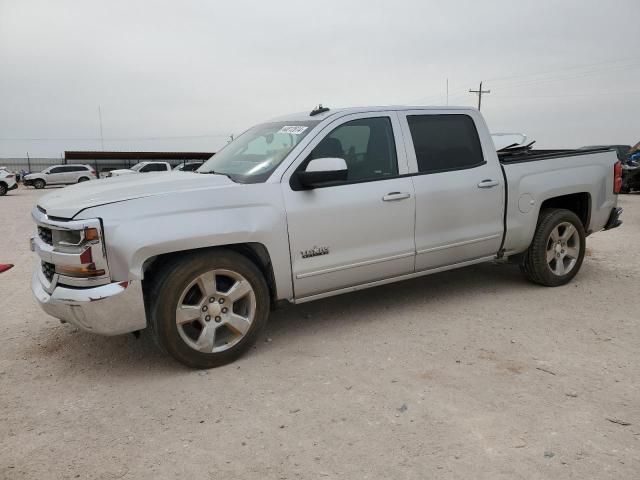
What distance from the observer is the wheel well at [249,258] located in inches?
144

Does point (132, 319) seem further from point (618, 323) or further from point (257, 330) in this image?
point (618, 323)

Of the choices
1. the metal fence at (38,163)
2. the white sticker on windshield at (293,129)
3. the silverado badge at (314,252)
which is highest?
the metal fence at (38,163)

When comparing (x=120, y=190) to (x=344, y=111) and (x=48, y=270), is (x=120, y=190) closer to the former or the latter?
(x=48, y=270)

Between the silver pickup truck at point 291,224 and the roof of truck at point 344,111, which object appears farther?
the roof of truck at point 344,111

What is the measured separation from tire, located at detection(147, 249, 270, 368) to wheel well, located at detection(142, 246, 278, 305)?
5 cm

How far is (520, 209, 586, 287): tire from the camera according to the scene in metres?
5.36

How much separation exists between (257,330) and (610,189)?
4312mm

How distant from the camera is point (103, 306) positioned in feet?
11.2

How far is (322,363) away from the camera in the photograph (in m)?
3.80

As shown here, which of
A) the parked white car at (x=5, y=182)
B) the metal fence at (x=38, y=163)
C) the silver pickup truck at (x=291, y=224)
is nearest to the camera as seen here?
the silver pickup truck at (x=291, y=224)

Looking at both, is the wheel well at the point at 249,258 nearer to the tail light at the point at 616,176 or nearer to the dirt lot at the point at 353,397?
the dirt lot at the point at 353,397

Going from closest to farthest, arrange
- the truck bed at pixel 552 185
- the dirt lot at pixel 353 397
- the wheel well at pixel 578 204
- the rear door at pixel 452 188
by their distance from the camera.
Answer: the dirt lot at pixel 353 397 → the rear door at pixel 452 188 → the truck bed at pixel 552 185 → the wheel well at pixel 578 204

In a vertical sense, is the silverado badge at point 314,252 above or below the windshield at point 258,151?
below

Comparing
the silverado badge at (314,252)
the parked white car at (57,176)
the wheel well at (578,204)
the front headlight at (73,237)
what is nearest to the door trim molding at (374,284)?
the silverado badge at (314,252)
